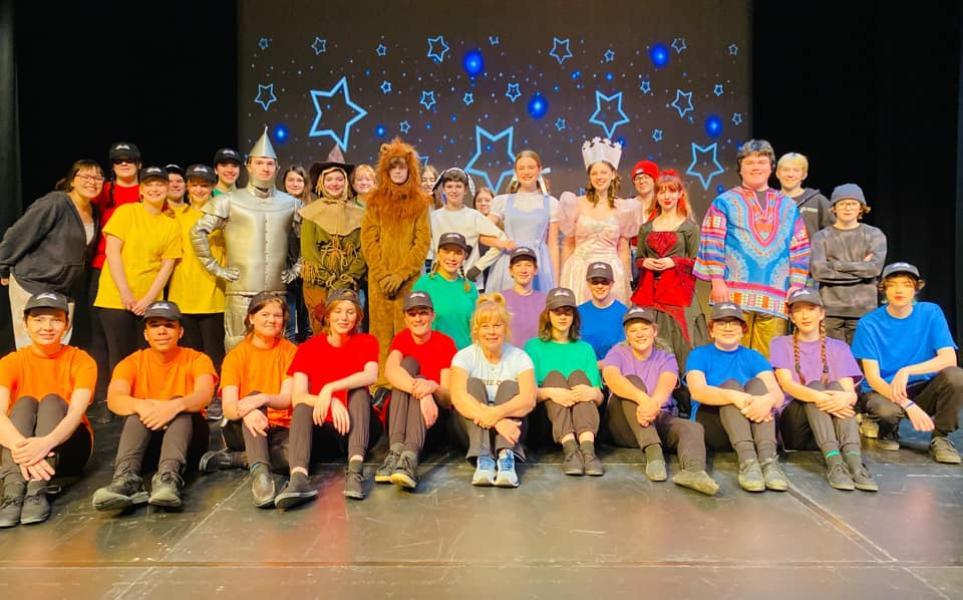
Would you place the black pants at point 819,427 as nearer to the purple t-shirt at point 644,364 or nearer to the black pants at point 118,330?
the purple t-shirt at point 644,364

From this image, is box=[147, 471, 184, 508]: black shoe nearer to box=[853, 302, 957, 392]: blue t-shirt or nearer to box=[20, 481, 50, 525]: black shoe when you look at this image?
box=[20, 481, 50, 525]: black shoe

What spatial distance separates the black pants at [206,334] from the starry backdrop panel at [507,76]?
3184 mm

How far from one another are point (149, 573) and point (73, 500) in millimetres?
861

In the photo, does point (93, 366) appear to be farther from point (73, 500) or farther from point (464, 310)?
point (464, 310)

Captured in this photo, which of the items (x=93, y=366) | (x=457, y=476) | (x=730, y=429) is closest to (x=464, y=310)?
(x=457, y=476)

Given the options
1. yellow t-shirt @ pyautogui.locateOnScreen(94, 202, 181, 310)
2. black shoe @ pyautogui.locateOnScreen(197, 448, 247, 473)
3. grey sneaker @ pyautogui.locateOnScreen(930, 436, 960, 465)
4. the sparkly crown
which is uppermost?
the sparkly crown

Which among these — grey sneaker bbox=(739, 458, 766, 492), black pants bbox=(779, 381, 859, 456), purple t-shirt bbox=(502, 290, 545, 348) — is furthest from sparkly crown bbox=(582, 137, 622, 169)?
grey sneaker bbox=(739, 458, 766, 492)

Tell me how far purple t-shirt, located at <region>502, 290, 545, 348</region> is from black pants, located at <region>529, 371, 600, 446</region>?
44cm

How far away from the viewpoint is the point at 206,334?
425cm

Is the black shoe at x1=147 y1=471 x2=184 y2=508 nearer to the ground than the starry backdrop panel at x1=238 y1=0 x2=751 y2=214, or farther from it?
nearer to the ground

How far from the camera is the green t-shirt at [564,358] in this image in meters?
3.37

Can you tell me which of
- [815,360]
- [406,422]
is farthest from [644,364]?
[406,422]

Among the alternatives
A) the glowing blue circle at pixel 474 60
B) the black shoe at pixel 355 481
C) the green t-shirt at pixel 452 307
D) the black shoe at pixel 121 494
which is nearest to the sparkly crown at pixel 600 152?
the green t-shirt at pixel 452 307

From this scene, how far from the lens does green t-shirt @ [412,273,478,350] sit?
3.84 m
